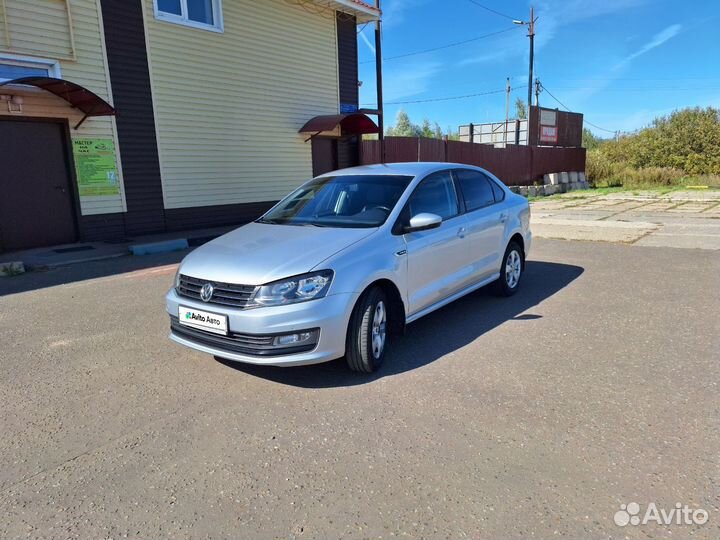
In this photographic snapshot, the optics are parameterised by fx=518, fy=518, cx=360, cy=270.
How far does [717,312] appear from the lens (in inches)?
211

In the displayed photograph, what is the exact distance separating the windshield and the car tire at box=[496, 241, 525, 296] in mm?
1883

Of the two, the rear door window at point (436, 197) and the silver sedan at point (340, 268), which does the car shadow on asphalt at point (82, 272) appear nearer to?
the silver sedan at point (340, 268)

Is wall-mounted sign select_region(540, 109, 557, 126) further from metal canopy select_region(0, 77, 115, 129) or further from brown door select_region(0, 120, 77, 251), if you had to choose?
brown door select_region(0, 120, 77, 251)

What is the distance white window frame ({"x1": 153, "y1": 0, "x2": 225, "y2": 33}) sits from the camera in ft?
37.1

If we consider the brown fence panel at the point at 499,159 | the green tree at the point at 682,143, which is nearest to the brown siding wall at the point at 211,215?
the brown fence panel at the point at 499,159

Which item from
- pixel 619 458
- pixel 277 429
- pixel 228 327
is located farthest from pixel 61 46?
pixel 619 458

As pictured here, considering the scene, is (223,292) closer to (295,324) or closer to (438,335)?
(295,324)

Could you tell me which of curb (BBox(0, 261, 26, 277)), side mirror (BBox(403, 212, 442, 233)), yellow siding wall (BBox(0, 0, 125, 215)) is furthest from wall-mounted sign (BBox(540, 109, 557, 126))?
side mirror (BBox(403, 212, 442, 233))

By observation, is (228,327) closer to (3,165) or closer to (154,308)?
(154,308)

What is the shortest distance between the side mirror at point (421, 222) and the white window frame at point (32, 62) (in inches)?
337

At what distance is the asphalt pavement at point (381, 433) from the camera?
2436 millimetres

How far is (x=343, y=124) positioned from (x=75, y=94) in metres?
7.39

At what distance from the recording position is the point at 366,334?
3783 millimetres

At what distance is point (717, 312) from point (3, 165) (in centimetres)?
1123
